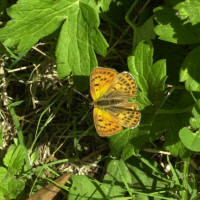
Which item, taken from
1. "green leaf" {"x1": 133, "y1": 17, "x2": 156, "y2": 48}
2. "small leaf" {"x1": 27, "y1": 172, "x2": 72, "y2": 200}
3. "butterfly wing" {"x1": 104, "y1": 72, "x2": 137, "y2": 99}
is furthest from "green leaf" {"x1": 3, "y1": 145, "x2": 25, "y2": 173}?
"green leaf" {"x1": 133, "y1": 17, "x2": 156, "y2": 48}

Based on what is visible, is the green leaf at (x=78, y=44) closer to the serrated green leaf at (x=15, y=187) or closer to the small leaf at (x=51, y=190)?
the small leaf at (x=51, y=190)

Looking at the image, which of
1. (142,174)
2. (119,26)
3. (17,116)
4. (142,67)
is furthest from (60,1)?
(142,174)

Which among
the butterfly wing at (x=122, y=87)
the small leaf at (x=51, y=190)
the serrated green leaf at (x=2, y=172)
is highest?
the butterfly wing at (x=122, y=87)

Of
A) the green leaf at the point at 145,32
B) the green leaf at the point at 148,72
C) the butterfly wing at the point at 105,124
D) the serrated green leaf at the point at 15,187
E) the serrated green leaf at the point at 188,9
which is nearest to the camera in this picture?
the serrated green leaf at the point at 188,9

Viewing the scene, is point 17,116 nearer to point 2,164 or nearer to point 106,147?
point 2,164

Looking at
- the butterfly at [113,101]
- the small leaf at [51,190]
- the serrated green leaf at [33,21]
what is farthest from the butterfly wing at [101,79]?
the small leaf at [51,190]

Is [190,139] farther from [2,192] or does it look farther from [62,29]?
[2,192]

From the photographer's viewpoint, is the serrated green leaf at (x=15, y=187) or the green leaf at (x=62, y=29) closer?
the green leaf at (x=62, y=29)
